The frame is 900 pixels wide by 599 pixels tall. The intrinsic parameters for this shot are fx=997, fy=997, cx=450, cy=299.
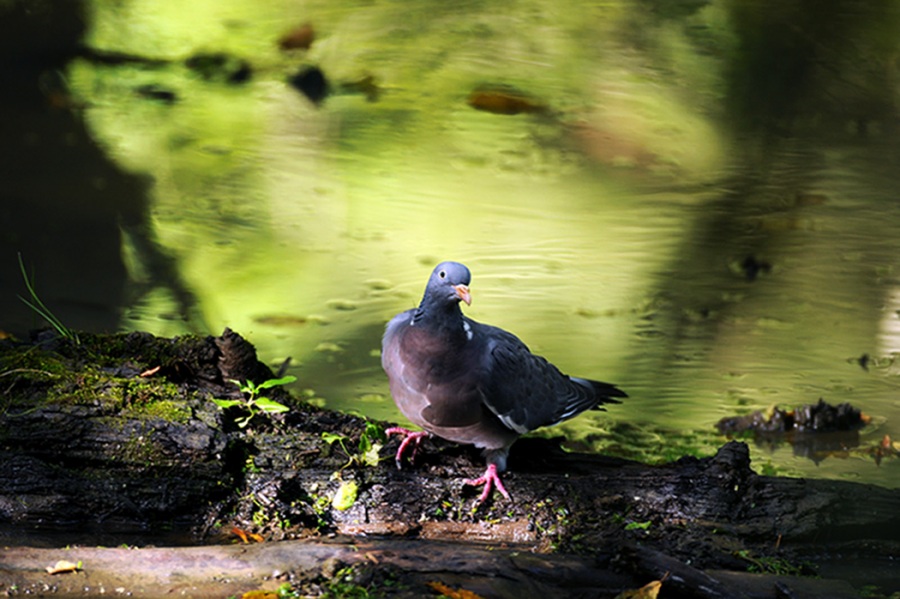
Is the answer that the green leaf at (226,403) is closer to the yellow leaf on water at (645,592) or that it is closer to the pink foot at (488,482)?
the pink foot at (488,482)

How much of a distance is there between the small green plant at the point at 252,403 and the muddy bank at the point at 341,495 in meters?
0.02

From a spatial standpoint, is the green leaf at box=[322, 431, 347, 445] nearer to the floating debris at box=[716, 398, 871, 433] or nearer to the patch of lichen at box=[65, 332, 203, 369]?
the patch of lichen at box=[65, 332, 203, 369]

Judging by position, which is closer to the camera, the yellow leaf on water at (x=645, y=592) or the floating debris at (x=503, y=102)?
the yellow leaf on water at (x=645, y=592)

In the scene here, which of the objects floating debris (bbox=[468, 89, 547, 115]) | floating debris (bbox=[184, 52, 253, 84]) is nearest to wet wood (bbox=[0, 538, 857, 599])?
floating debris (bbox=[468, 89, 547, 115])

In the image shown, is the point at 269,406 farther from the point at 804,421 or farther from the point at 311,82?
the point at 311,82

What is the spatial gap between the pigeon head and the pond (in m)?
1.53

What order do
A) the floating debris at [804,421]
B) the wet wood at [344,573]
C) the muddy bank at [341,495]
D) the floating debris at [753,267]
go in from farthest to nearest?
the floating debris at [753,267] → the floating debris at [804,421] → the muddy bank at [341,495] → the wet wood at [344,573]

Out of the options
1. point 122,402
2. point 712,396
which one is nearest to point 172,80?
point 712,396

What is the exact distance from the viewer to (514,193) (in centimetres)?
725

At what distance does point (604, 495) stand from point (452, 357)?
1.99 feet

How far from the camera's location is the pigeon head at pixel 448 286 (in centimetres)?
293

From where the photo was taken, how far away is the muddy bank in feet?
8.71

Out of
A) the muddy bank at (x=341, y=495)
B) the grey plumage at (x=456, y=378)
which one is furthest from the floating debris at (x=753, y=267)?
the grey plumage at (x=456, y=378)

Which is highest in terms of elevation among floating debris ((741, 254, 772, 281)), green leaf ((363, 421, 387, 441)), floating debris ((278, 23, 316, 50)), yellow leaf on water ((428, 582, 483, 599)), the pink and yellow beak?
the pink and yellow beak
